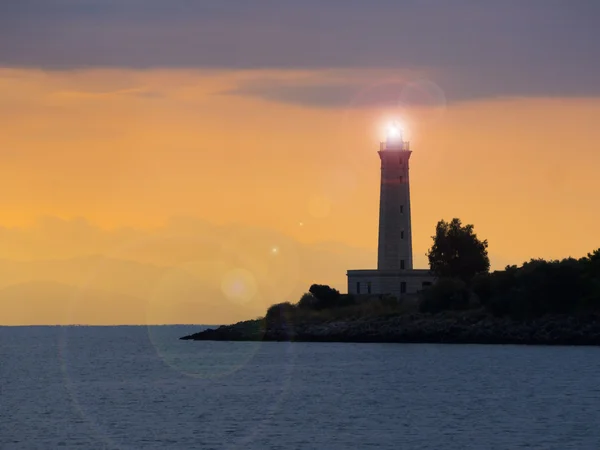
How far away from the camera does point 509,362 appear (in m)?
92.2

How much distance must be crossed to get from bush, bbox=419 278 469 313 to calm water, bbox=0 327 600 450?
824cm

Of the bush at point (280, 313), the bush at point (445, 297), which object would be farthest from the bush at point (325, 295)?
the bush at point (445, 297)

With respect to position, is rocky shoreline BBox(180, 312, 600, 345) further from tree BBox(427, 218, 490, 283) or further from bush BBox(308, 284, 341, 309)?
tree BBox(427, 218, 490, 283)

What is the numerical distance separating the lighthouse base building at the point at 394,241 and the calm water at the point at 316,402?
1621 cm

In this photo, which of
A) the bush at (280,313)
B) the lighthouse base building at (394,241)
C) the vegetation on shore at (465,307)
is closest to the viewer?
the vegetation on shore at (465,307)

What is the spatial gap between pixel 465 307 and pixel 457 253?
13.1 metres

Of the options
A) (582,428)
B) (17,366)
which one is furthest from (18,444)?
(17,366)

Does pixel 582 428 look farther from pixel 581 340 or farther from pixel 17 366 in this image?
pixel 17 366

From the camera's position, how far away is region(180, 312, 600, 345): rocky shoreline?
106m

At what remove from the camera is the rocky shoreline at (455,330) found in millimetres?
106438

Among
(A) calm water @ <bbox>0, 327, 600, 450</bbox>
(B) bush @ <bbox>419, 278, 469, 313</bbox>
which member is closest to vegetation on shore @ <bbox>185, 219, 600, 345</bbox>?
(B) bush @ <bbox>419, 278, 469, 313</bbox>

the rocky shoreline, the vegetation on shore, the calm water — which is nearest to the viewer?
the calm water

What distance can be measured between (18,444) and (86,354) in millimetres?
84451

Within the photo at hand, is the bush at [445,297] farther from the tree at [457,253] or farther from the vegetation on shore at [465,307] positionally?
the tree at [457,253]
